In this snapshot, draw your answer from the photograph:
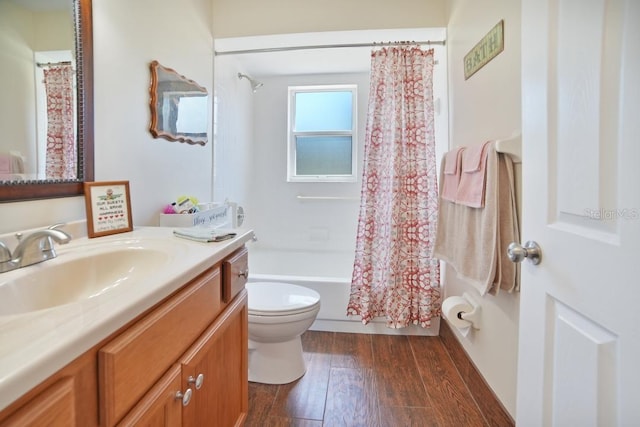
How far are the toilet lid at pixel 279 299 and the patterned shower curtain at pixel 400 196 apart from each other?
1.81 feet

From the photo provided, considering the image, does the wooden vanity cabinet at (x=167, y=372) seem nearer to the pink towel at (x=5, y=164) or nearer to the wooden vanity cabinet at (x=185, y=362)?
the wooden vanity cabinet at (x=185, y=362)

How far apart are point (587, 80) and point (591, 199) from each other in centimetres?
23

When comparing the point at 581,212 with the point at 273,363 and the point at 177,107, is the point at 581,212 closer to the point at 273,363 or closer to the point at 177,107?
the point at 273,363

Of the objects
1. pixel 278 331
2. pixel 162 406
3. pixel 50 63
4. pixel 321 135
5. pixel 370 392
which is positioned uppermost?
pixel 321 135

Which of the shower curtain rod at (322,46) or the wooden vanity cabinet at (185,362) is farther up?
the shower curtain rod at (322,46)

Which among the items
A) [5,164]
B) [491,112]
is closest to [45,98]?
[5,164]

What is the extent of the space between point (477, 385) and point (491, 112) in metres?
1.30

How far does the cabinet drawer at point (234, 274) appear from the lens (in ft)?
3.39

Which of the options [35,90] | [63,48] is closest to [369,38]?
[63,48]

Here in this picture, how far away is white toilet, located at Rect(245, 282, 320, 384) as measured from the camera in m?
1.60

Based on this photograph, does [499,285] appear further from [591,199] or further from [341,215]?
[341,215]

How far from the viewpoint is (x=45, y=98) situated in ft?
3.24

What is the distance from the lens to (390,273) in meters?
2.16

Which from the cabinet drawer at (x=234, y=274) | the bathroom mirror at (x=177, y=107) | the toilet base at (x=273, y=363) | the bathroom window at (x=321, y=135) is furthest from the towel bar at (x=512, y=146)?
the bathroom window at (x=321, y=135)
